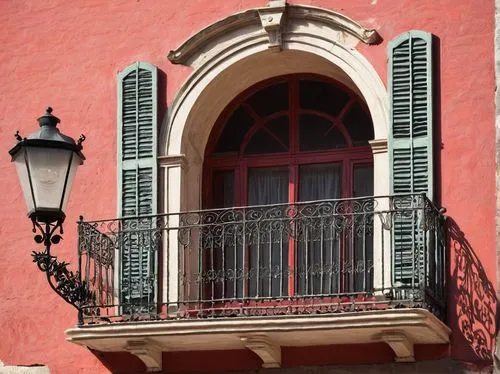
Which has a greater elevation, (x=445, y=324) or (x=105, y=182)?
(x=105, y=182)

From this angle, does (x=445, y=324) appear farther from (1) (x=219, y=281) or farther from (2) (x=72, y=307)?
(2) (x=72, y=307)

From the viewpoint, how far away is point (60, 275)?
532 inches

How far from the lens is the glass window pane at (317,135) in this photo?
1516 centimetres

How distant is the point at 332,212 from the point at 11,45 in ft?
12.2

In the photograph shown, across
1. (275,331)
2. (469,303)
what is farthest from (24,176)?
(469,303)

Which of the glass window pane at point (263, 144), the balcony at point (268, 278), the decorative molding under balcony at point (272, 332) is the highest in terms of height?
the glass window pane at point (263, 144)

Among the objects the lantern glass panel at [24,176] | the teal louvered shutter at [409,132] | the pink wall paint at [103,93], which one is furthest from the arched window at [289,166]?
the lantern glass panel at [24,176]

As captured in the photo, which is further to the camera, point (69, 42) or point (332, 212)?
point (69, 42)

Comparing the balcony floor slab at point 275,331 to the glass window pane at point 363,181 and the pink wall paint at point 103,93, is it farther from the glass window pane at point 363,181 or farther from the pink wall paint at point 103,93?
the glass window pane at point 363,181

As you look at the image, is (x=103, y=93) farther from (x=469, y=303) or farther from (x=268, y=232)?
(x=469, y=303)

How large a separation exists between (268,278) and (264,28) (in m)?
2.20

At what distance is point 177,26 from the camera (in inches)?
608

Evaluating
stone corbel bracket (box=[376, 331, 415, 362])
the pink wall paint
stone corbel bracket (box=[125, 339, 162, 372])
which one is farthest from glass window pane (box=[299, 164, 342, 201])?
stone corbel bracket (box=[125, 339, 162, 372])

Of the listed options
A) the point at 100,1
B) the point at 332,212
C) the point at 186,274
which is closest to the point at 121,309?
the point at 186,274
